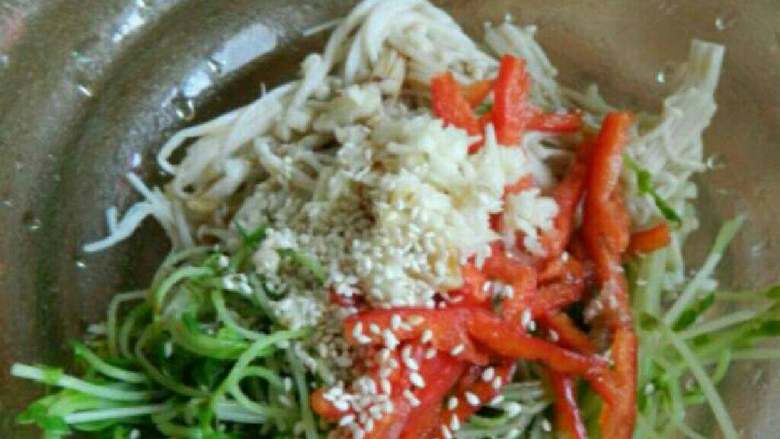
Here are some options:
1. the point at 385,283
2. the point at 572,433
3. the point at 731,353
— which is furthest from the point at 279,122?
the point at 731,353

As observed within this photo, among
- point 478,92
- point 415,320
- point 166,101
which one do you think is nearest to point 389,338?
point 415,320

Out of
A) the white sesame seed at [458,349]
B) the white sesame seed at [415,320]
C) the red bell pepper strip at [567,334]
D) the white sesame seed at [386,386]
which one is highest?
the white sesame seed at [415,320]

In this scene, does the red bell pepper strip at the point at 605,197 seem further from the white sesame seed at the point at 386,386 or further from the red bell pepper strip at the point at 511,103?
the white sesame seed at the point at 386,386

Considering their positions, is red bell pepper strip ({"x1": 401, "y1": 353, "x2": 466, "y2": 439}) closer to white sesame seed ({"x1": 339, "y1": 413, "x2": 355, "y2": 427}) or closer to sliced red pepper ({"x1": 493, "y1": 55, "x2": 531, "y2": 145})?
white sesame seed ({"x1": 339, "y1": 413, "x2": 355, "y2": 427})

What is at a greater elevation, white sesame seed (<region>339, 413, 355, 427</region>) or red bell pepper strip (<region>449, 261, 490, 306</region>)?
red bell pepper strip (<region>449, 261, 490, 306</region>)

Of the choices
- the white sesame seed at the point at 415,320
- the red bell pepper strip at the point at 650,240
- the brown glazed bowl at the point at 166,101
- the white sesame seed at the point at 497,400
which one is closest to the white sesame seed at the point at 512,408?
the white sesame seed at the point at 497,400

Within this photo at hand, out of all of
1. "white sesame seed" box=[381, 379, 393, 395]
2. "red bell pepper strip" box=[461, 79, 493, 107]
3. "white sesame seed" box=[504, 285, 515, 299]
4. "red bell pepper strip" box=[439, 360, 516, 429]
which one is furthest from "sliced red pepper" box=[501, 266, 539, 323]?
"red bell pepper strip" box=[461, 79, 493, 107]

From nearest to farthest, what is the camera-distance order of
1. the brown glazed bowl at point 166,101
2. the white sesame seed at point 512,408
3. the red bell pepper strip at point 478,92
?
the white sesame seed at point 512,408 → the red bell pepper strip at point 478,92 → the brown glazed bowl at point 166,101
